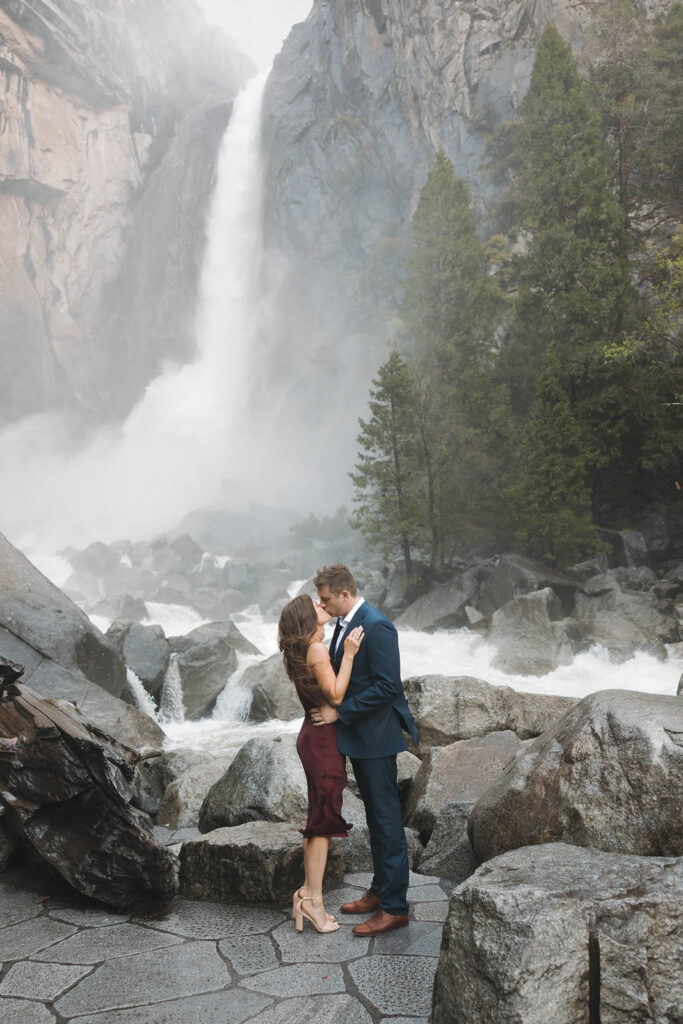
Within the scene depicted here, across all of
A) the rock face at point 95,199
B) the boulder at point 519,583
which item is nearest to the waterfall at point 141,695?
the boulder at point 519,583

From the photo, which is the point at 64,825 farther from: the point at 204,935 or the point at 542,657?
the point at 542,657

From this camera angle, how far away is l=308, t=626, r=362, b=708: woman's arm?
3416mm

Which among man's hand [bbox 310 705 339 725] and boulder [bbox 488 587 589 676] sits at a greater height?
boulder [bbox 488 587 589 676]

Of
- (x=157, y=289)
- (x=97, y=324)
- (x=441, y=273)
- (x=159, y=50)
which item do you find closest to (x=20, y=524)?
(x=97, y=324)

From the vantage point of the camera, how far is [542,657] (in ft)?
50.1

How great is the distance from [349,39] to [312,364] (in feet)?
71.4

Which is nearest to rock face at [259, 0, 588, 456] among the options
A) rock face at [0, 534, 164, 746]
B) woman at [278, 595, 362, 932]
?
rock face at [0, 534, 164, 746]

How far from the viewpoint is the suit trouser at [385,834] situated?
3359 millimetres

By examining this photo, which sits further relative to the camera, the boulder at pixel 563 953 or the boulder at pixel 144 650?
the boulder at pixel 144 650

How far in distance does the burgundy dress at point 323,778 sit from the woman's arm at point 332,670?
170 mm

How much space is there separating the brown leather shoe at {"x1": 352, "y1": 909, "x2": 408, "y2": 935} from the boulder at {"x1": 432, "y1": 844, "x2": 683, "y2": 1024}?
0.89 m

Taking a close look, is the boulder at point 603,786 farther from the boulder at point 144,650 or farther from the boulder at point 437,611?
the boulder at point 437,611

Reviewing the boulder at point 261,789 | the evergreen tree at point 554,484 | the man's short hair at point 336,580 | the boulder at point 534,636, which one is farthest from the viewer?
the evergreen tree at point 554,484

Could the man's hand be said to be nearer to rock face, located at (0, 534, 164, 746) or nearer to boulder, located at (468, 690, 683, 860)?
boulder, located at (468, 690, 683, 860)
